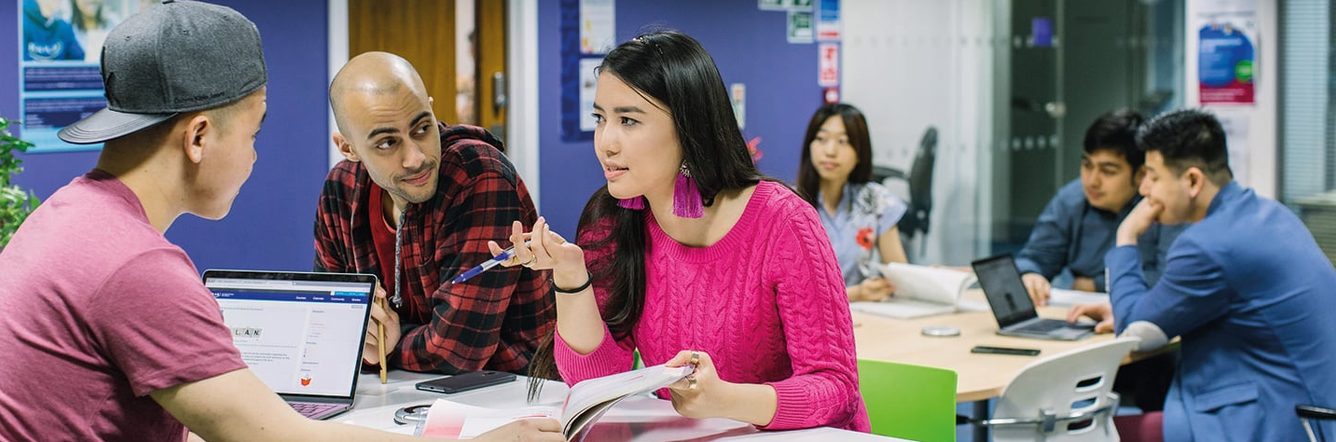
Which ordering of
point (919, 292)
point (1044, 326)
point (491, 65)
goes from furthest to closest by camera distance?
1. point (491, 65)
2. point (919, 292)
3. point (1044, 326)

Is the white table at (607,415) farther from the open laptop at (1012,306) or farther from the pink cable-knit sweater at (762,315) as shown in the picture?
the open laptop at (1012,306)

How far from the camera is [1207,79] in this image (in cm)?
649

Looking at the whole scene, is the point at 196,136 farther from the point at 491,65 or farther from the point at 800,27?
the point at 800,27

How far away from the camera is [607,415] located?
2574 millimetres

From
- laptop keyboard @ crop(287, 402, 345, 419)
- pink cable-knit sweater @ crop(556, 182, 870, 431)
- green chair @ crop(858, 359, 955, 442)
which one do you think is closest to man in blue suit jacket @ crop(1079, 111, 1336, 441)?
green chair @ crop(858, 359, 955, 442)

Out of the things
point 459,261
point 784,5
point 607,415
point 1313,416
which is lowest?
point 1313,416

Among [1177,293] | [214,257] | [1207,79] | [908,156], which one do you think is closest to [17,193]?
[214,257]

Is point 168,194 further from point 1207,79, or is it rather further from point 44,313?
point 1207,79

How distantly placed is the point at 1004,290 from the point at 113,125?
3223 mm

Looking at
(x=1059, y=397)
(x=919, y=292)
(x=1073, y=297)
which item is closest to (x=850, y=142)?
(x=919, y=292)

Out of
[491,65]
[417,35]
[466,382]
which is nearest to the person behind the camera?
[466,382]

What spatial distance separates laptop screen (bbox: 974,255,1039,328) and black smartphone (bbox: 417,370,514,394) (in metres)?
1.94

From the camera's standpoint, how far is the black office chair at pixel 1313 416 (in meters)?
3.63

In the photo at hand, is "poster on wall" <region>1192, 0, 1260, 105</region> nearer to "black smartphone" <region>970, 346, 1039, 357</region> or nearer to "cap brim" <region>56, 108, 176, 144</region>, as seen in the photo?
"black smartphone" <region>970, 346, 1039, 357</region>
